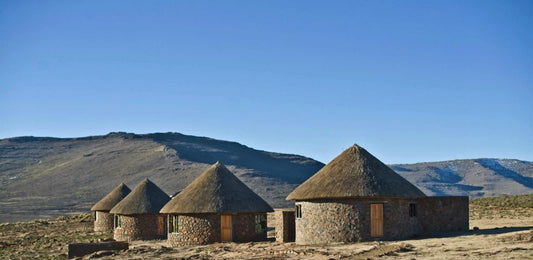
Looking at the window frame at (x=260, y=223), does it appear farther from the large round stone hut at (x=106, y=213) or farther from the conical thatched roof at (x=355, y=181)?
the large round stone hut at (x=106, y=213)

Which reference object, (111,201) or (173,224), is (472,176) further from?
(173,224)

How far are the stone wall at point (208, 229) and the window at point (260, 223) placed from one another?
0.61 feet

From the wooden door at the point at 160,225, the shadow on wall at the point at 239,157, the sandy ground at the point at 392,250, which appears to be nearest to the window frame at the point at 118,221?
the wooden door at the point at 160,225

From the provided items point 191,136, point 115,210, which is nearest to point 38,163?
point 191,136

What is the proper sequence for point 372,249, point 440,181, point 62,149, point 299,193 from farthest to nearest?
point 440,181 < point 62,149 < point 299,193 < point 372,249

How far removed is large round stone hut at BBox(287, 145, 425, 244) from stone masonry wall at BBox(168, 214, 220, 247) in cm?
441

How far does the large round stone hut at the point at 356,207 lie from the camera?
24484mm

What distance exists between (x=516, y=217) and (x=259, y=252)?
15.5 m

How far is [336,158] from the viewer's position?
27.8 metres

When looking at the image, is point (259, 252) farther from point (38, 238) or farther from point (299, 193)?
point (38, 238)

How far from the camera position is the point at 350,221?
24469mm

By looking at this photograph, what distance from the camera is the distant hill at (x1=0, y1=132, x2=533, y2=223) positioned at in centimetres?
9338

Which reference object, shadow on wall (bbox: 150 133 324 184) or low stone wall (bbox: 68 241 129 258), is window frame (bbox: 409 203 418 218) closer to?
low stone wall (bbox: 68 241 129 258)

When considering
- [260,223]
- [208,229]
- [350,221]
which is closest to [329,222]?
[350,221]
